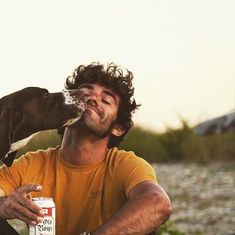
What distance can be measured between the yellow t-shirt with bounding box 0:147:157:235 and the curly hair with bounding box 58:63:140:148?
11.7 inches

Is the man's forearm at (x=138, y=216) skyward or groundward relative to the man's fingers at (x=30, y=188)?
groundward

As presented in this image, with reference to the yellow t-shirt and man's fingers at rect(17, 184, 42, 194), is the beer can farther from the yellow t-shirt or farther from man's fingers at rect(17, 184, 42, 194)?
the yellow t-shirt

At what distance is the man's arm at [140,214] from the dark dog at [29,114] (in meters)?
0.70

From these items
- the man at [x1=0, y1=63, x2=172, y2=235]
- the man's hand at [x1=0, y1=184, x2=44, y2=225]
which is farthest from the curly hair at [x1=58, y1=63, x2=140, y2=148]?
the man's hand at [x1=0, y1=184, x2=44, y2=225]

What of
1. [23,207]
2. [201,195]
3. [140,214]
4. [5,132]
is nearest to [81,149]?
[5,132]

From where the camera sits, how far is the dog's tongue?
18.2 feet

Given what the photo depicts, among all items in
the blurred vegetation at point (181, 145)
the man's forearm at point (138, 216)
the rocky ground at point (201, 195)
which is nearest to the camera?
the man's forearm at point (138, 216)

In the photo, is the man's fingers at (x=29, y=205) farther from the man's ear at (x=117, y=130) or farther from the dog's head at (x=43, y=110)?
the man's ear at (x=117, y=130)

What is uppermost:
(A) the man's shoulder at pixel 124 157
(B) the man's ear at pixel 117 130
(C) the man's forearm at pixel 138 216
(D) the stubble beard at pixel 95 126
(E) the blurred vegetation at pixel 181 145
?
(D) the stubble beard at pixel 95 126

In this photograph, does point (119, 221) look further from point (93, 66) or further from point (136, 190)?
point (93, 66)

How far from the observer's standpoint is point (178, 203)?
14922mm

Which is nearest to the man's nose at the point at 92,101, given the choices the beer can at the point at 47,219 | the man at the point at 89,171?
the man at the point at 89,171

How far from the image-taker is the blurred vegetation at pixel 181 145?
22.9m

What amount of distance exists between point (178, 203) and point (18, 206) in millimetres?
10117
